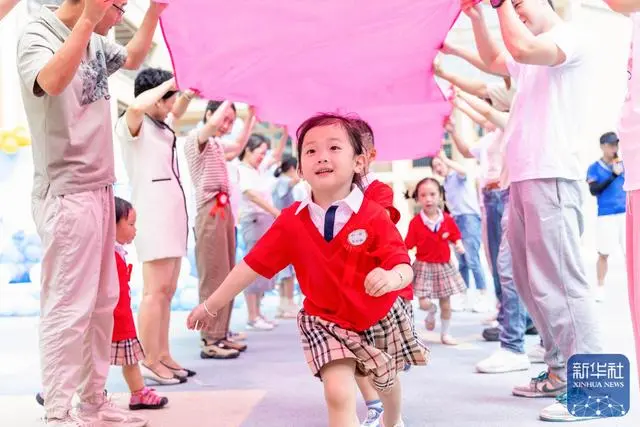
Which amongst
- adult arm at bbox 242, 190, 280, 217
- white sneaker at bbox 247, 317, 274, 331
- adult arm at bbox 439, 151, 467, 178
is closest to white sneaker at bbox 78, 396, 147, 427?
adult arm at bbox 242, 190, 280, 217

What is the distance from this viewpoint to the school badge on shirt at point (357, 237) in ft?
6.29

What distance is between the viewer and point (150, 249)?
3082 mm

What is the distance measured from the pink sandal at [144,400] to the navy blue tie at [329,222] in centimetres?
116

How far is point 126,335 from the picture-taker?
8.43 ft

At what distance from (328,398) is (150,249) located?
1.53 metres

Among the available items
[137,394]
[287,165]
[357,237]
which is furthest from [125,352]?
[287,165]

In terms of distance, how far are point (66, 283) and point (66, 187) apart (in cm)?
29

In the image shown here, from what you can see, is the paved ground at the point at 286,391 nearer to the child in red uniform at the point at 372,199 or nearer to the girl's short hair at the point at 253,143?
the child in red uniform at the point at 372,199

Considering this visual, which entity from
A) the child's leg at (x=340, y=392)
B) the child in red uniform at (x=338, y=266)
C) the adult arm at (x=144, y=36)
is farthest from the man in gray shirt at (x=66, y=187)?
the child's leg at (x=340, y=392)

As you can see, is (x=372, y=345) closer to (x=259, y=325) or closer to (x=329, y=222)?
(x=329, y=222)

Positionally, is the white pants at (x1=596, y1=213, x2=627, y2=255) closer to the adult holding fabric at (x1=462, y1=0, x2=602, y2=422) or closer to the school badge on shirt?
the adult holding fabric at (x1=462, y1=0, x2=602, y2=422)

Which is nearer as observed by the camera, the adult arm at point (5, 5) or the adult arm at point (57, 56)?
the adult arm at point (57, 56)

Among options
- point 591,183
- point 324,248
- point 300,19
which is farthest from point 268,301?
point 324,248

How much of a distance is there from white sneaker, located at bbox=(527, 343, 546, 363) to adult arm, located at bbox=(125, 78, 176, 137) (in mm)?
2276
